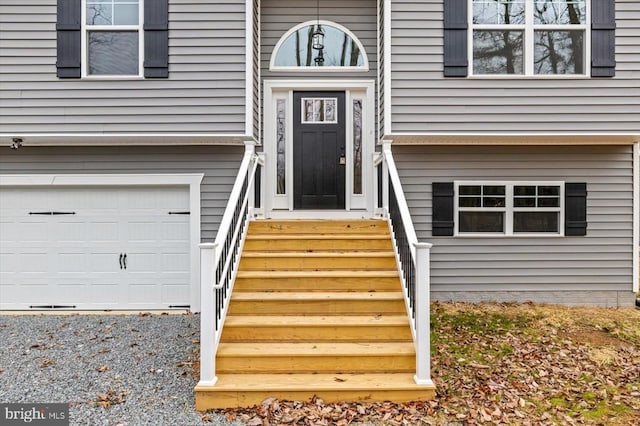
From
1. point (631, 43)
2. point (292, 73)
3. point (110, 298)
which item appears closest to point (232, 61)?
point (292, 73)

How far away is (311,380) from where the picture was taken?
3668 millimetres

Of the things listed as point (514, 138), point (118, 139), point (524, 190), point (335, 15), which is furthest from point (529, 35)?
point (118, 139)

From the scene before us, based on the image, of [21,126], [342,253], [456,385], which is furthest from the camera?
[21,126]

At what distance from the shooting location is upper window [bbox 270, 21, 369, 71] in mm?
6648

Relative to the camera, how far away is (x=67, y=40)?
Answer: 5.78 meters

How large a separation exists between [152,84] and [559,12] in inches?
228

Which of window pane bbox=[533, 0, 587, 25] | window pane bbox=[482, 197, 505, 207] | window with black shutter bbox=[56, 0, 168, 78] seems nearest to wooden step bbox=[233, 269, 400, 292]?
window pane bbox=[482, 197, 505, 207]

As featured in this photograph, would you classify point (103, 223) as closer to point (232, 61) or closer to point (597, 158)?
point (232, 61)

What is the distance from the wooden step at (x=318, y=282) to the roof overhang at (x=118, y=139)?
215cm

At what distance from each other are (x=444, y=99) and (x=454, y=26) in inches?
40.0

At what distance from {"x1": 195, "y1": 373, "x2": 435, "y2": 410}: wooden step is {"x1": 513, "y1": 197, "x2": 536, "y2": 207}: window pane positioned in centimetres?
397

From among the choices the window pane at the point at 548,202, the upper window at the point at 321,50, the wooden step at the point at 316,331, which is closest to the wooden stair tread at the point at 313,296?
the wooden step at the point at 316,331

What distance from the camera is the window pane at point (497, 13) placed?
5879 mm

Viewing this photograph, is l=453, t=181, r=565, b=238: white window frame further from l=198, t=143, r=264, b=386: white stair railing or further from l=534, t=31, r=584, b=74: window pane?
l=198, t=143, r=264, b=386: white stair railing
